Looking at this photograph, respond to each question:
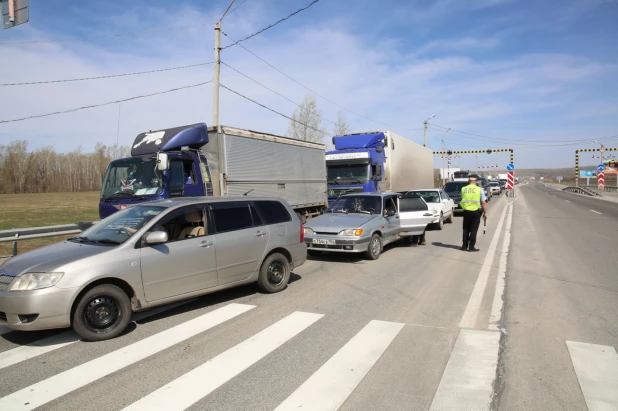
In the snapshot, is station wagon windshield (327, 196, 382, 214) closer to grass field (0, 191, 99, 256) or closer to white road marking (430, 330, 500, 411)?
white road marking (430, 330, 500, 411)

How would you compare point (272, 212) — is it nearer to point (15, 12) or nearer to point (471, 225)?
point (471, 225)

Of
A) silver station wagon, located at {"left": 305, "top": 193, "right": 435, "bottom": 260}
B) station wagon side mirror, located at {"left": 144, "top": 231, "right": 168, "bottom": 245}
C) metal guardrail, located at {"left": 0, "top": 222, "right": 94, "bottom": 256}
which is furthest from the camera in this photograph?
metal guardrail, located at {"left": 0, "top": 222, "right": 94, "bottom": 256}

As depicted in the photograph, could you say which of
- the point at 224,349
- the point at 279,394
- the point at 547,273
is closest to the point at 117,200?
the point at 224,349

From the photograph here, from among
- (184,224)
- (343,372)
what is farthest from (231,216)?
(343,372)

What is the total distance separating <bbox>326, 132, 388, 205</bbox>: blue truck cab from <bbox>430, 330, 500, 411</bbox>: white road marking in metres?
12.3

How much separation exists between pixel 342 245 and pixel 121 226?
4.98 m

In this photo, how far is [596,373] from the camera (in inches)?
→ 153

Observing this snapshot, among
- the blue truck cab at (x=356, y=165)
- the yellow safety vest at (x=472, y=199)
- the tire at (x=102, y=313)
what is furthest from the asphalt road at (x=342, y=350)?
the blue truck cab at (x=356, y=165)

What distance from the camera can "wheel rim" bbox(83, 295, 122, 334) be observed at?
4.81m

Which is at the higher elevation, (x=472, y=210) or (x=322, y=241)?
(x=472, y=210)

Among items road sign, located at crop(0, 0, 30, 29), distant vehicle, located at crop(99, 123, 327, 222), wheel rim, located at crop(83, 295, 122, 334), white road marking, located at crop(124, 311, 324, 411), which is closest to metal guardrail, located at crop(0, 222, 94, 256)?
distant vehicle, located at crop(99, 123, 327, 222)

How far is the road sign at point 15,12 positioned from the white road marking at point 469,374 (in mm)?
9998

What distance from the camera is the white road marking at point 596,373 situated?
11.1ft

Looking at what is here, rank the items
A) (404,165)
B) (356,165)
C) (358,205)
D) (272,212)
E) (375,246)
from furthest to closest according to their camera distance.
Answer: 1. (404,165)
2. (356,165)
3. (358,205)
4. (375,246)
5. (272,212)
